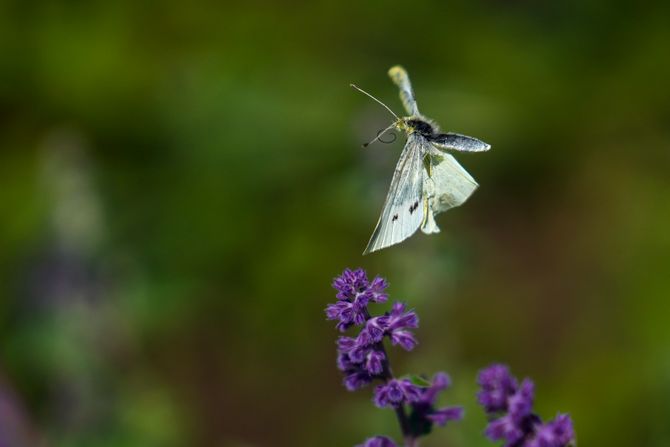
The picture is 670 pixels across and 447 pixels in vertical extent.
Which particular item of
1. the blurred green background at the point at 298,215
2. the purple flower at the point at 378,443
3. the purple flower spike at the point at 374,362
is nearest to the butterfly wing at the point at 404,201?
the purple flower spike at the point at 374,362

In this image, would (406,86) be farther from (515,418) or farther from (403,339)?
(515,418)

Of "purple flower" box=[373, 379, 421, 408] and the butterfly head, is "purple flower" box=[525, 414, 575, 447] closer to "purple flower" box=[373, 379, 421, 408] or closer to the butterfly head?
"purple flower" box=[373, 379, 421, 408]

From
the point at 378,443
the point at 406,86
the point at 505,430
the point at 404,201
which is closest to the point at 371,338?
the point at 378,443

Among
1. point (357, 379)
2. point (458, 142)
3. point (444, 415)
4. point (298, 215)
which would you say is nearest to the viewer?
point (357, 379)

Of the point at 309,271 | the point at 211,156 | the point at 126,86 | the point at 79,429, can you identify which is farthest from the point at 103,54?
the point at 79,429

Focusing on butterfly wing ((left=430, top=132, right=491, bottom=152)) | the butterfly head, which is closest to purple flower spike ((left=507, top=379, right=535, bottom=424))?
butterfly wing ((left=430, top=132, right=491, bottom=152))

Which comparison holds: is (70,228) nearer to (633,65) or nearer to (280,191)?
(280,191)
